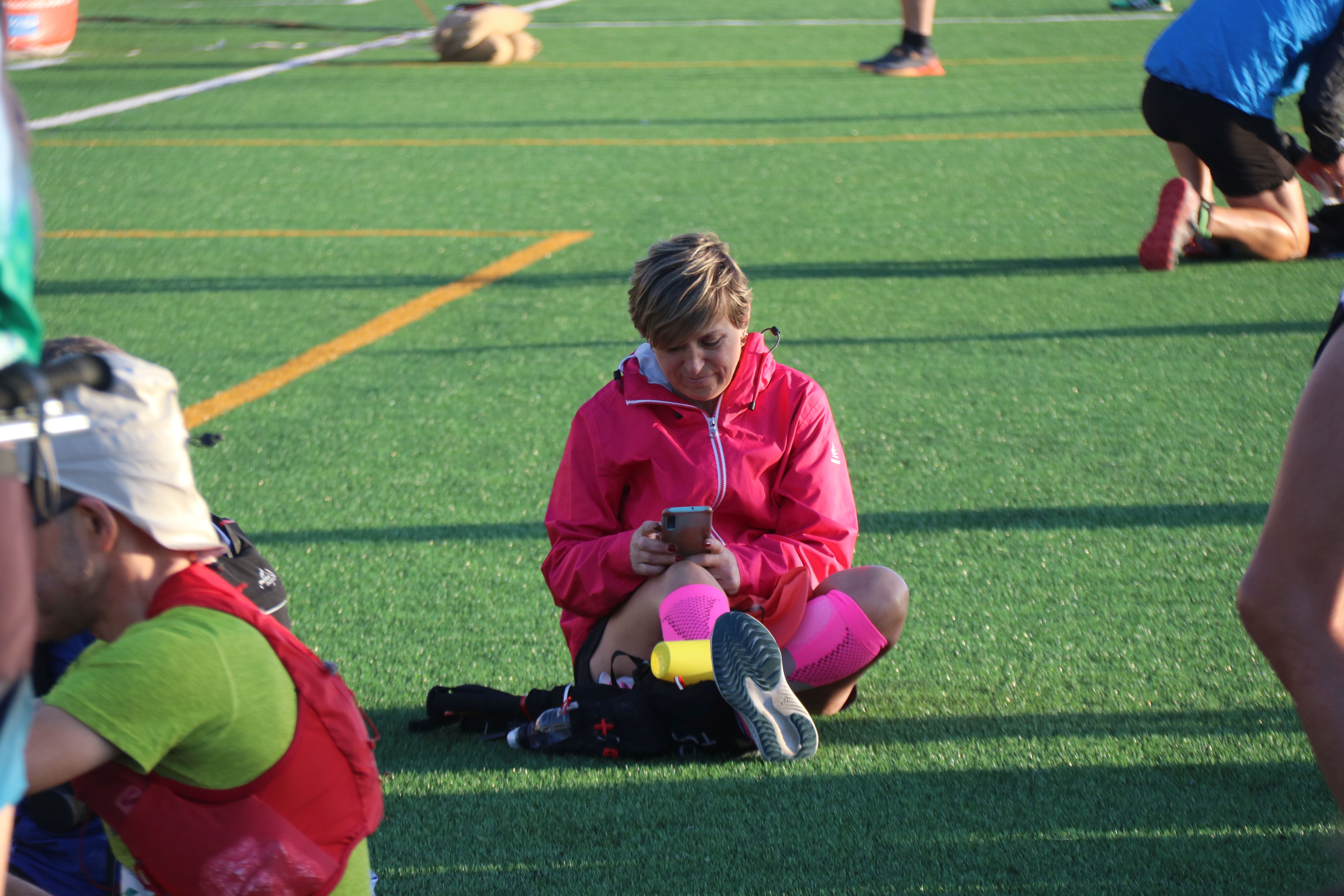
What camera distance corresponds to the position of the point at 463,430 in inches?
169

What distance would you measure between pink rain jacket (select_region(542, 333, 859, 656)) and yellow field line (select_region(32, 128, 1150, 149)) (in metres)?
6.45

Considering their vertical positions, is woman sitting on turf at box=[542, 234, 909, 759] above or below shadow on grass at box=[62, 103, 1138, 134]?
above

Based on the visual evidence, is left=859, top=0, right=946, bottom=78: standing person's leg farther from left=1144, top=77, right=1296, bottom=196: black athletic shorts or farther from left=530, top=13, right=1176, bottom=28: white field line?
left=1144, top=77, right=1296, bottom=196: black athletic shorts

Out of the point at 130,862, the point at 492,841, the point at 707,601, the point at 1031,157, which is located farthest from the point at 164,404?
the point at 1031,157

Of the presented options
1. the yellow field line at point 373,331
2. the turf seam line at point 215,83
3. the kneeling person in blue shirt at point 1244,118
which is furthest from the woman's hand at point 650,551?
the turf seam line at point 215,83

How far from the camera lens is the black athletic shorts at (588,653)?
8.91 feet

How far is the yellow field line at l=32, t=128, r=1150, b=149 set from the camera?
8.89 m

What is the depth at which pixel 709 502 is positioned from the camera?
273 cm

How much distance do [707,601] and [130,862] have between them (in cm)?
123

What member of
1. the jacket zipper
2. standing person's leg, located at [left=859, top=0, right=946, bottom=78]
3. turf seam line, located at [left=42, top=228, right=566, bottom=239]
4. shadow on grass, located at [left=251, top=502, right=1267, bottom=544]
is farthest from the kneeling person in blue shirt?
standing person's leg, located at [left=859, top=0, right=946, bottom=78]

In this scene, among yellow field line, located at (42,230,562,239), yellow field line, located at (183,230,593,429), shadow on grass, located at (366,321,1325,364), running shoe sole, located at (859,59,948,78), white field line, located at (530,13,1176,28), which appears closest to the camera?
yellow field line, located at (183,230,593,429)

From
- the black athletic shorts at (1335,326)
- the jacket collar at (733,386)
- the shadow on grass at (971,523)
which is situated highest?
the black athletic shorts at (1335,326)

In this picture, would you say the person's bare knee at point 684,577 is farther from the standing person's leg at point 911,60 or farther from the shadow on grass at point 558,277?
the standing person's leg at point 911,60

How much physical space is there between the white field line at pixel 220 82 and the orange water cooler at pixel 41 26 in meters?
2.27
